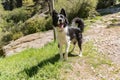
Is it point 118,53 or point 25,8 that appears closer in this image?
point 118,53

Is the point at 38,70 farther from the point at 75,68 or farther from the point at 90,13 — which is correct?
the point at 90,13

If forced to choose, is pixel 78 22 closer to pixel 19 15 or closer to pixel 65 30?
pixel 65 30

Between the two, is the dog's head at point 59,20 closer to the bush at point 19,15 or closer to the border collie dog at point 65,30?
the border collie dog at point 65,30

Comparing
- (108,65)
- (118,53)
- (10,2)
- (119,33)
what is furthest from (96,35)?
(10,2)

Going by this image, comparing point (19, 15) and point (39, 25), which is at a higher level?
point (39, 25)

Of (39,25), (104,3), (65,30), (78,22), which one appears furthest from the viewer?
(104,3)

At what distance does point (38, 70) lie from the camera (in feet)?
25.2

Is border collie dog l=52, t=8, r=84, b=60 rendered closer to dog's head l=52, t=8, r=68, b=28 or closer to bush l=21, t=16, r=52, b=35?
dog's head l=52, t=8, r=68, b=28

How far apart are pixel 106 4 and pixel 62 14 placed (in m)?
18.9

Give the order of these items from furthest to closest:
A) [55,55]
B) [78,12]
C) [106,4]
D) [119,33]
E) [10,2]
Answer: [10,2] → [106,4] → [78,12] → [119,33] → [55,55]

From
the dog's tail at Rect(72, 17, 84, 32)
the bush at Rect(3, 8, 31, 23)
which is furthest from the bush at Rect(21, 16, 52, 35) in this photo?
the bush at Rect(3, 8, 31, 23)

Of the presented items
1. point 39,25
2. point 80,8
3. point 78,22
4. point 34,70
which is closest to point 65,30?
point 78,22

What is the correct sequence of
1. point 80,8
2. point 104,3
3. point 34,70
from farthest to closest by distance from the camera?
point 104,3
point 80,8
point 34,70

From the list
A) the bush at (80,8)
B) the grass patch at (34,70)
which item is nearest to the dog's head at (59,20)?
the grass patch at (34,70)
